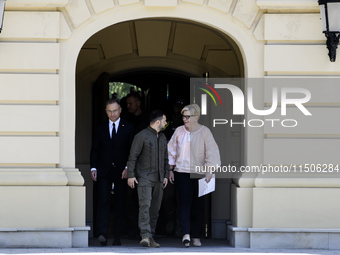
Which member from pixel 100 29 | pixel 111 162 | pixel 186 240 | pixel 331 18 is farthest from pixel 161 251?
pixel 331 18

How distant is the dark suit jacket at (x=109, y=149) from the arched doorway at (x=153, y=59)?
1548 mm

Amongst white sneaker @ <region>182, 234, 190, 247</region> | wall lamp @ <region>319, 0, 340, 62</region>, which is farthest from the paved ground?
wall lamp @ <region>319, 0, 340, 62</region>

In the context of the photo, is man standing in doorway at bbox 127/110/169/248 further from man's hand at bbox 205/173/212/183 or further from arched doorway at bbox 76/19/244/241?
arched doorway at bbox 76/19/244/241

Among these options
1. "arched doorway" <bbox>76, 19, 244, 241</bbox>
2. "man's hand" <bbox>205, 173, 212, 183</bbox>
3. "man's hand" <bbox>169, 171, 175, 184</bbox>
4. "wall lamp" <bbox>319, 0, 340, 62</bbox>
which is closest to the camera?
"wall lamp" <bbox>319, 0, 340, 62</bbox>

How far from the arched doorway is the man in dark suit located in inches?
59.4

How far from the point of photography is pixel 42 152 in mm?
11805

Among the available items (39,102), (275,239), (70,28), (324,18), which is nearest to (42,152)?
(39,102)

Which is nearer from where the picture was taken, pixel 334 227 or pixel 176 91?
pixel 334 227

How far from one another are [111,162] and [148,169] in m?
0.57

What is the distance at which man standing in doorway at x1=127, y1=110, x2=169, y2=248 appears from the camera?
12000mm

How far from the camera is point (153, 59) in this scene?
46.7 ft

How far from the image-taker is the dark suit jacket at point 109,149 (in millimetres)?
12336

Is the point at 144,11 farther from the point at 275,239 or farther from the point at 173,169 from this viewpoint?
the point at 275,239

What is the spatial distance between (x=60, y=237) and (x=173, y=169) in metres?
1.75
